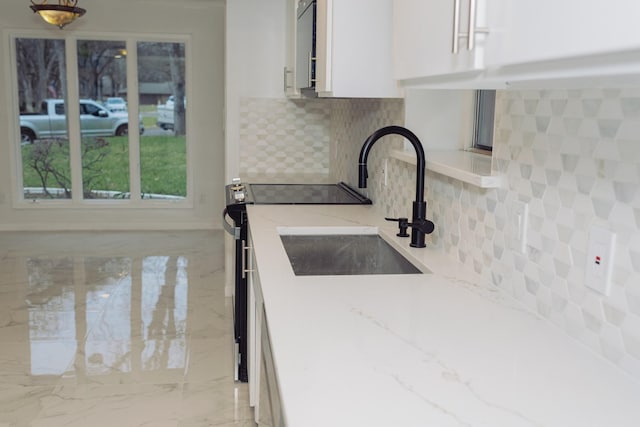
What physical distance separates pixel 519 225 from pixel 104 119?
19.8 ft

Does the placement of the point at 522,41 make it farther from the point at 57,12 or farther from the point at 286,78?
the point at 57,12

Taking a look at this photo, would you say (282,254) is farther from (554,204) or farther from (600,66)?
(600,66)

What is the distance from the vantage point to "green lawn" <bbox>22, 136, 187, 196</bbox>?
22.1ft

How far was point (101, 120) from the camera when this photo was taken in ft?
22.2

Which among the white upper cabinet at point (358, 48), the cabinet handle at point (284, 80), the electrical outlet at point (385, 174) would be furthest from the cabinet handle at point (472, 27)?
the cabinet handle at point (284, 80)

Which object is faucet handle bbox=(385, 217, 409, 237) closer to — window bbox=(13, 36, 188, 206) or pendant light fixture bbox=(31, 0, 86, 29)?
pendant light fixture bbox=(31, 0, 86, 29)

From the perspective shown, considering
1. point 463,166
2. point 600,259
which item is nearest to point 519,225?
point 600,259

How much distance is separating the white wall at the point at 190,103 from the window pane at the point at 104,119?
0.21 m

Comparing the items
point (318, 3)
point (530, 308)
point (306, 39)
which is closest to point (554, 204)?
point (530, 308)

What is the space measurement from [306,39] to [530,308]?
1.97 m

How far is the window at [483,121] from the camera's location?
7.64 ft

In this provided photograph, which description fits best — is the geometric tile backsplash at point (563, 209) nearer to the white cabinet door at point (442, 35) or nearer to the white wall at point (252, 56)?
the white cabinet door at point (442, 35)

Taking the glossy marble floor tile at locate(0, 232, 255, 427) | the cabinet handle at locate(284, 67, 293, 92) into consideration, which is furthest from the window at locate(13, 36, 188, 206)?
the cabinet handle at locate(284, 67, 293, 92)

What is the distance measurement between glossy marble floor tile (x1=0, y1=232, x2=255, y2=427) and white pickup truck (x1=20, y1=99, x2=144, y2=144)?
1.39 metres
